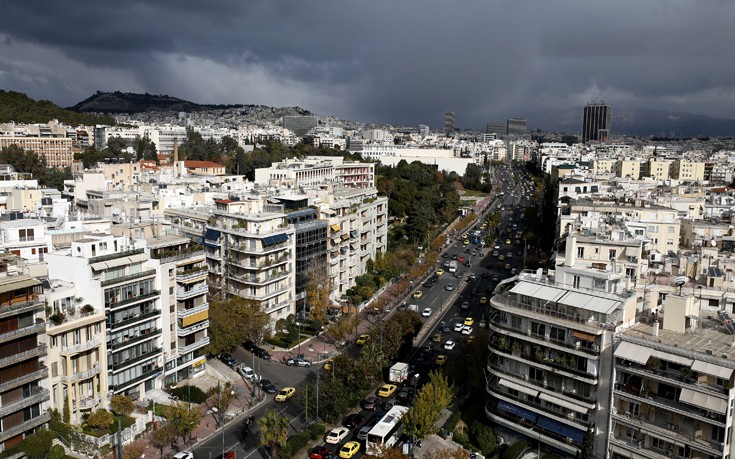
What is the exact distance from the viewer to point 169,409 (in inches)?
→ 1236

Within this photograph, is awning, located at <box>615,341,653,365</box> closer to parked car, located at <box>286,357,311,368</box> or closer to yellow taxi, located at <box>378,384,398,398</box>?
yellow taxi, located at <box>378,384,398,398</box>

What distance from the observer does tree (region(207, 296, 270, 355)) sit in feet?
132

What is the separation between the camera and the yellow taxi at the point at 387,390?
3712 centimetres

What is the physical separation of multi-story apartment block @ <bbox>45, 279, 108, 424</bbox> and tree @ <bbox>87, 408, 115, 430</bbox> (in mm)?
794

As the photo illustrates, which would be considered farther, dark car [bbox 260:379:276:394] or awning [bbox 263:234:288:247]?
awning [bbox 263:234:288:247]

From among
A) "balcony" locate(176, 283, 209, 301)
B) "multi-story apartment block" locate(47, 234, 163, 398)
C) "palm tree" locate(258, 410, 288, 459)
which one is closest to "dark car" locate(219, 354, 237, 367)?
"balcony" locate(176, 283, 209, 301)

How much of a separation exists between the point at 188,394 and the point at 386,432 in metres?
11.5

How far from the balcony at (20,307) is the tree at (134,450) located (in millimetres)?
7516

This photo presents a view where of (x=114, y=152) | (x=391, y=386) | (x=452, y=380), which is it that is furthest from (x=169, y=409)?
(x=114, y=152)

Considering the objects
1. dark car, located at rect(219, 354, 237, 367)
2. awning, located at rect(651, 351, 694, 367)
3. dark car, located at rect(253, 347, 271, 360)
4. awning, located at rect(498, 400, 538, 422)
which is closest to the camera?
awning, located at rect(651, 351, 694, 367)

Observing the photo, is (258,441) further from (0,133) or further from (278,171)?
(0,133)

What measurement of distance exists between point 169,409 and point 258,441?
4614mm

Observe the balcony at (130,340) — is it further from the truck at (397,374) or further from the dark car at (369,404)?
the truck at (397,374)

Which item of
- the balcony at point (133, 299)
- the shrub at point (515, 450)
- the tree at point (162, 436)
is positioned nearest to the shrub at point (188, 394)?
the tree at point (162, 436)
